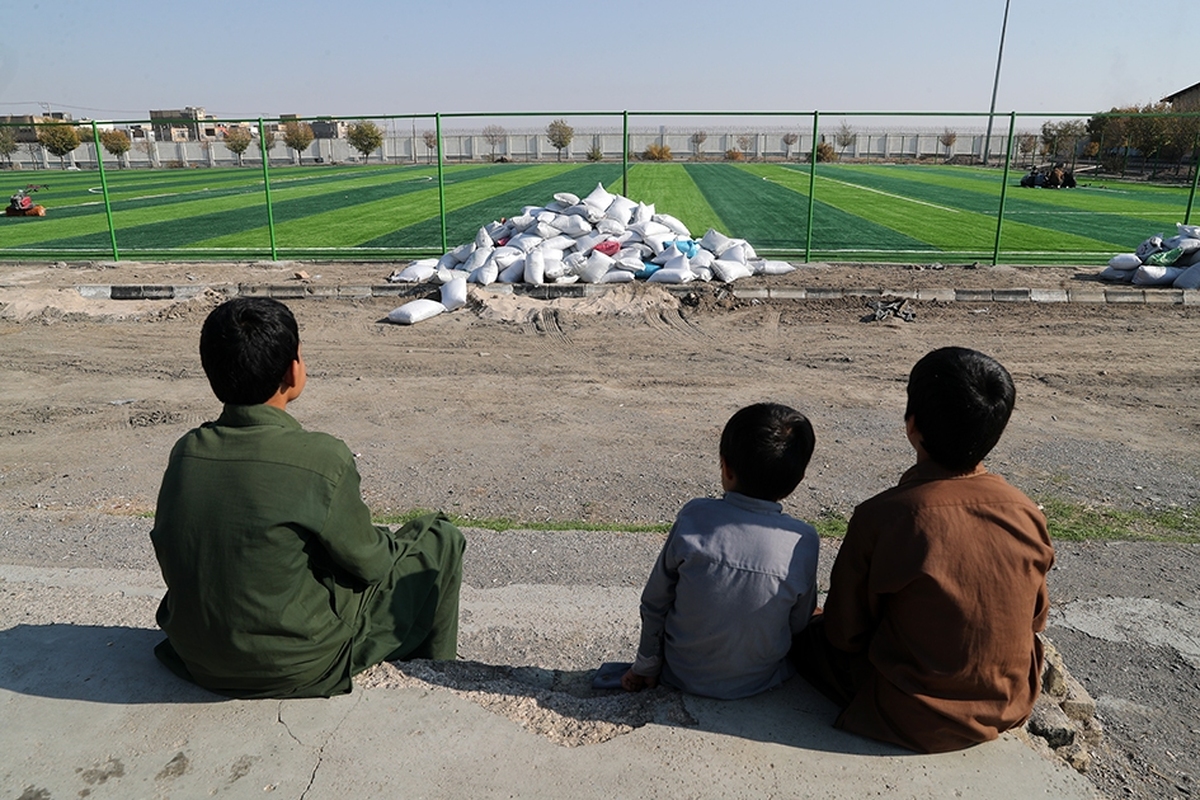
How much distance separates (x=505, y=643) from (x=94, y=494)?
3.26 meters

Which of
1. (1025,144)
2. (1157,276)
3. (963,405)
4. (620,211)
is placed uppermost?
(1025,144)

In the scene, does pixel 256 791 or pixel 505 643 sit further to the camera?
pixel 505 643

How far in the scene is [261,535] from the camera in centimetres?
212

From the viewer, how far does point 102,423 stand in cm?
659

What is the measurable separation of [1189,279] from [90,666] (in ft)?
42.5

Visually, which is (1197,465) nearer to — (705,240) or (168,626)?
(168,626)

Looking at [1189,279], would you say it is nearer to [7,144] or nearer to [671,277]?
[671,277]

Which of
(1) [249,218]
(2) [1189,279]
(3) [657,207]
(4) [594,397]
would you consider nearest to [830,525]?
(4) [594,397]

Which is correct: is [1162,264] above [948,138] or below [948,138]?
below

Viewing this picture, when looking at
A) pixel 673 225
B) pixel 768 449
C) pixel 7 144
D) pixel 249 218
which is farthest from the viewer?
pixel 7 144

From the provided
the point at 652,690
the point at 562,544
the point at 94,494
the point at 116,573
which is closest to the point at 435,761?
the point at 652,690

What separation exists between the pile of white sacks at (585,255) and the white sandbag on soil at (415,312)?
0.09 feet

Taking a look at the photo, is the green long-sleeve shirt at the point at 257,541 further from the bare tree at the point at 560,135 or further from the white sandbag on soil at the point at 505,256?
the bare tree at the point at 560,135

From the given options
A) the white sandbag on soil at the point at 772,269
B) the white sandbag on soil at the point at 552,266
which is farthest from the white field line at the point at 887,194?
the white sandbag on soil at the point at 552,266
